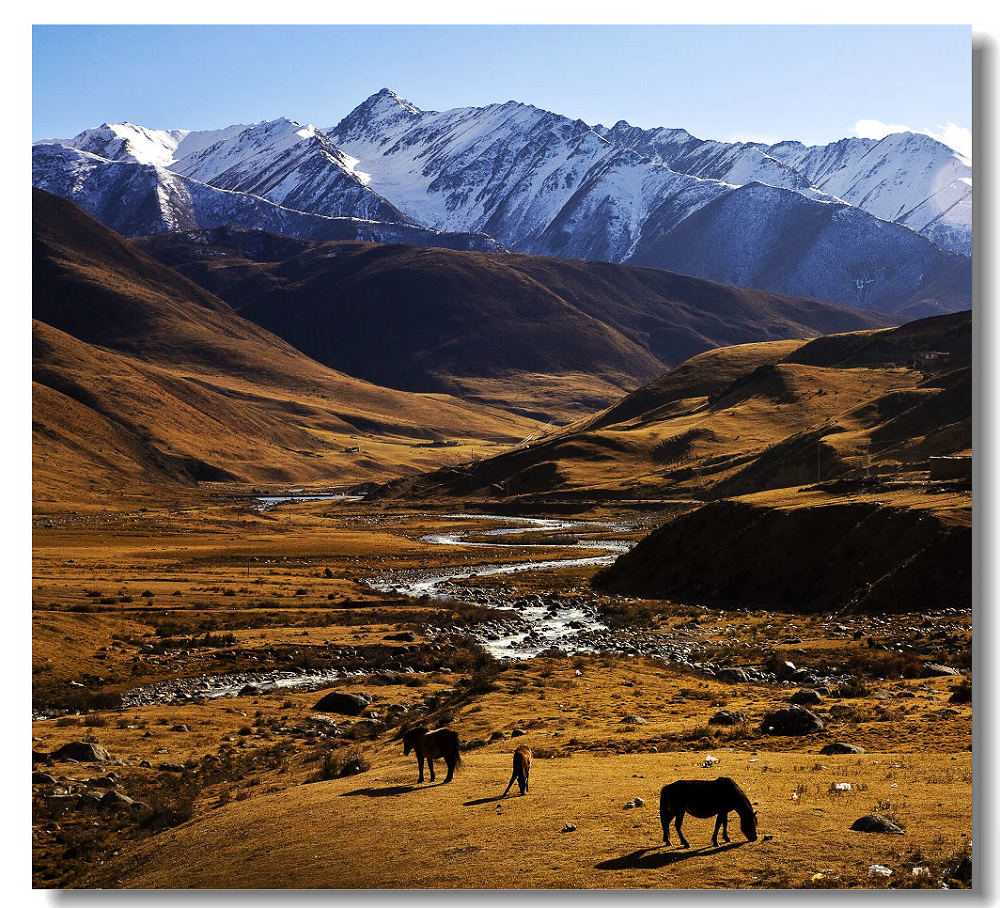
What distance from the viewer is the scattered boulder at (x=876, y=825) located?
1748cm

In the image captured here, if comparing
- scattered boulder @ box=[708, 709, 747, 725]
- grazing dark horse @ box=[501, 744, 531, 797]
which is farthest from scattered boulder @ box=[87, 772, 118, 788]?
scattered boulder @ box=[708, 709, 747, 725]

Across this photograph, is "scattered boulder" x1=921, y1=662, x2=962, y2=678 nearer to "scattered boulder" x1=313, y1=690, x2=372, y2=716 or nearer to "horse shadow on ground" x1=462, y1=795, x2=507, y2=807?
"scattered boulder" x1=313, y1=690, x2=372, y2=716

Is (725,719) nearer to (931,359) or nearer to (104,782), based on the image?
(104,782)

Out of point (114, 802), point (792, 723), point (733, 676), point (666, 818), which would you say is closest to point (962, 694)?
point (792, 723)

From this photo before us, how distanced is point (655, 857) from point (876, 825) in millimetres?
3567

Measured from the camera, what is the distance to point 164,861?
20984 millimetres

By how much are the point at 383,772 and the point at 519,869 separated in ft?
26.2

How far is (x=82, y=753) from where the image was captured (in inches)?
1258

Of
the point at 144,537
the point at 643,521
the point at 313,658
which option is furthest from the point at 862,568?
the point at 144,537

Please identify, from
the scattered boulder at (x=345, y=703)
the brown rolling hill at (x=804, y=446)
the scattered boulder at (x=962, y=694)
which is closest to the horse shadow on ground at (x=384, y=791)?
the scattered boulder at (x=962, y=694)

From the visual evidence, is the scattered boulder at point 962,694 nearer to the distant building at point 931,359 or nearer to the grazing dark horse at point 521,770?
the grazing dark horse at point 521,770

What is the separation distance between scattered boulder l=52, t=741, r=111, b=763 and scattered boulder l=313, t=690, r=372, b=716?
9168mm

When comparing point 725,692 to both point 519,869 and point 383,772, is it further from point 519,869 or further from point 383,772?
point 519,869
